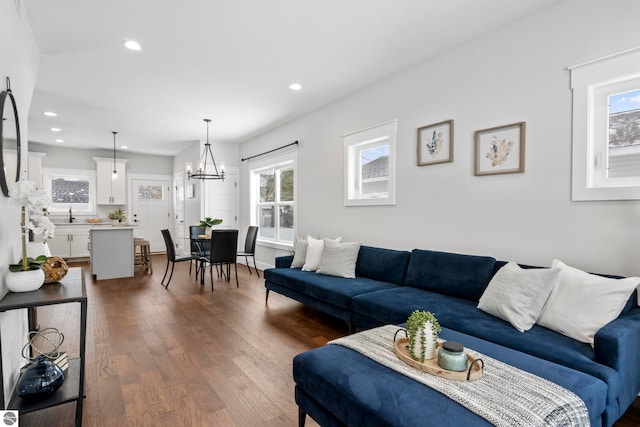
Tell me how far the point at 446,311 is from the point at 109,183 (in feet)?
28.6

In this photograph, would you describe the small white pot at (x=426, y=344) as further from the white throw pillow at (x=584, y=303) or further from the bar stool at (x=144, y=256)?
the bar stool at (x=144, y=256)

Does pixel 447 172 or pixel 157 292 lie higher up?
pixel 447 172

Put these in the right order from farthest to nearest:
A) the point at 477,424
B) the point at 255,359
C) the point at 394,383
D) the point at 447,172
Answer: the point at 447,172, the point at 255,359, the point at 394,383, the point at 477,424

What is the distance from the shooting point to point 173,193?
9.34m

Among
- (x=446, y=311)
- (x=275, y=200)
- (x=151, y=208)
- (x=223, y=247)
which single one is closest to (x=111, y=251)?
(x=223, y=247)

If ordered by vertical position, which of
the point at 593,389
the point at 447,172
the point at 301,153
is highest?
the point at 301,153

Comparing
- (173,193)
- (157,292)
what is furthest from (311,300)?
(173,193)

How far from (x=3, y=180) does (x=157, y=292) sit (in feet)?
11.4

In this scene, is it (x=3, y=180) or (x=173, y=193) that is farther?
(x=173, y=193)

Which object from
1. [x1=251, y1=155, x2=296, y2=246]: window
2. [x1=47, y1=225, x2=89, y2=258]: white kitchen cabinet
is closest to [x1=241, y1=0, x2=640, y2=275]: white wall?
[x1=251, y1=155, x2=296, y2=246]: window

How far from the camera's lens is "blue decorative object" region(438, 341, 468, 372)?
150 centimetres

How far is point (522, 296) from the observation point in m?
2.18

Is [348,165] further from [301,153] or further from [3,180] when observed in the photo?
[3,180]

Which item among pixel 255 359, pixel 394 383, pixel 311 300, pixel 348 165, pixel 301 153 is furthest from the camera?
pixel 301 153
